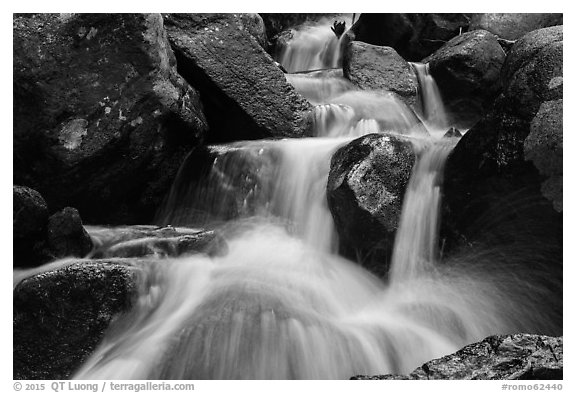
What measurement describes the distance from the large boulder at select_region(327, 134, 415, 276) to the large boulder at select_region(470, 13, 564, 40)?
5.96 meters

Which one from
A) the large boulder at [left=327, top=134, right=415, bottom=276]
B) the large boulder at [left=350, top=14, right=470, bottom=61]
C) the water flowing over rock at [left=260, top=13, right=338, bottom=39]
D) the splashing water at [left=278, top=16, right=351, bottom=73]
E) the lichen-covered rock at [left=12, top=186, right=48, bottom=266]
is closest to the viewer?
the lichen-covered rock at [left=12, top=186, right=48, bottom=266]

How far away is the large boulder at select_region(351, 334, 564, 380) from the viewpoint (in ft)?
8.93

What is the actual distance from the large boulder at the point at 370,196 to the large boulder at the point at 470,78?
3956 mm

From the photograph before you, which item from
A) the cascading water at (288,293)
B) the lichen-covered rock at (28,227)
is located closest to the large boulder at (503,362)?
the cascading water at (288,293)

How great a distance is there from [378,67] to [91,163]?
4760 mm

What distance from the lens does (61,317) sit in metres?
3.59

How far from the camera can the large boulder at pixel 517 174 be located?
3826 millimetres

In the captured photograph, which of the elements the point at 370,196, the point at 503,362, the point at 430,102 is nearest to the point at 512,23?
the point at 430,102

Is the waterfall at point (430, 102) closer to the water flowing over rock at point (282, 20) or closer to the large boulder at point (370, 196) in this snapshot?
the large boulder at point (370, 196)

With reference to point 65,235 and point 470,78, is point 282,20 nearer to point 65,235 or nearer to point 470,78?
point 470,78

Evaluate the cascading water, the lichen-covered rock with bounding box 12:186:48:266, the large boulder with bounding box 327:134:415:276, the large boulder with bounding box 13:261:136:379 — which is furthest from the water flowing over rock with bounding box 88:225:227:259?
the large boulder with bounding box 327:134:415:276

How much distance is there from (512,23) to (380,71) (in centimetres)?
295

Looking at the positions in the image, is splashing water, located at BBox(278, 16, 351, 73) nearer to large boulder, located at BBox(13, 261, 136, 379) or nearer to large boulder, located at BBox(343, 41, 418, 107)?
large boulder, located at BBox(343, 41, 418, 107)
